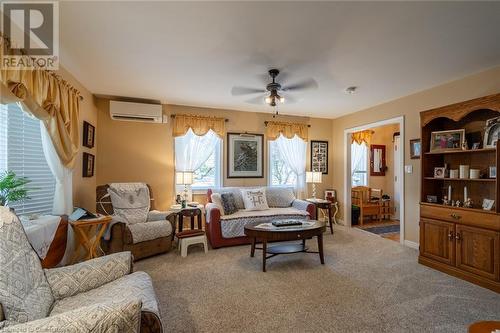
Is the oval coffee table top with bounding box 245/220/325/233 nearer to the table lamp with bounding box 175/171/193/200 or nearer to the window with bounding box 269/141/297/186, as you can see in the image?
the table lamp with bounding box 175/171/193/200

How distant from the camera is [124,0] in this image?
5.76 ft

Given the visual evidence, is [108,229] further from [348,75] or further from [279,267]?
[348,75]

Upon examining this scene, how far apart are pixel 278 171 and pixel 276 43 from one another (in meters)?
3.36

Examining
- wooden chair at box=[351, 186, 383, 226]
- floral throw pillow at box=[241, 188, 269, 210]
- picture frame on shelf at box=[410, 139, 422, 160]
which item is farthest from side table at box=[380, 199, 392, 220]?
floral throw pillow at box=[241, 188, 269, 210]

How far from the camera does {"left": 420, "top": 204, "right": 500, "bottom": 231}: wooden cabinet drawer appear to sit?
2.55m

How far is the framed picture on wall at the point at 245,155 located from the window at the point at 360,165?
259 cm

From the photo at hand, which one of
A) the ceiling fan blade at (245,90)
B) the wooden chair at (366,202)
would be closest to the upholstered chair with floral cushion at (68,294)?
the ceiling fan blade at (245,90)

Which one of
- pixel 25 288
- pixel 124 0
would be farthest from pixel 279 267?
pixel 124 0

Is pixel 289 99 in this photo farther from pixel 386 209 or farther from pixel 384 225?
pixel 386 209

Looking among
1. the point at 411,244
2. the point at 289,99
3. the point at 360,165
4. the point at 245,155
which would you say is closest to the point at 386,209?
the point at 360,165

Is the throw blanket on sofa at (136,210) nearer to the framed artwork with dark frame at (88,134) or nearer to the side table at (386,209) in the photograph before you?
the framed artwork with dark frame at (88,134)

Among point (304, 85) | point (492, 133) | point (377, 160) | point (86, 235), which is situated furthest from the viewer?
point (377, 160)

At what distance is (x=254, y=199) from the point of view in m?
4.46

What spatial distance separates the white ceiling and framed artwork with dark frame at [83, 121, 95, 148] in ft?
1.93
